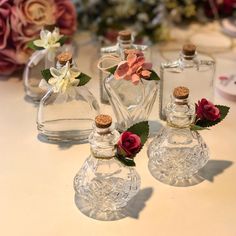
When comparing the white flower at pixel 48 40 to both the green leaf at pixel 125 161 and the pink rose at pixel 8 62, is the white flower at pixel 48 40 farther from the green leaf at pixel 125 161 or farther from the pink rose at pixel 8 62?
the green leaf at pixel 125 161

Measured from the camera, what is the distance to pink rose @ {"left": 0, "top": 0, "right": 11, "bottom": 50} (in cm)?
113

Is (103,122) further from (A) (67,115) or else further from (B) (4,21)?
(B) (4,21)

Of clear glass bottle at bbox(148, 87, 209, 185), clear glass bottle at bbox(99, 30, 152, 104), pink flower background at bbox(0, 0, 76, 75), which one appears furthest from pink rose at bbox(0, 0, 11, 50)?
clear glass bottle at bbox(148, 87, 209, 185)

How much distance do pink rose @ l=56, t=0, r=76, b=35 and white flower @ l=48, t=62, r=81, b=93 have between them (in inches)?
12.9

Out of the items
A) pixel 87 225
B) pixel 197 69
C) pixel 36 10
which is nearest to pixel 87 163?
pixel 87 225

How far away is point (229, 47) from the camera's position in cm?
131

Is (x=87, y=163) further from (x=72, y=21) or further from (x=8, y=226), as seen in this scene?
(x=72, y=21)

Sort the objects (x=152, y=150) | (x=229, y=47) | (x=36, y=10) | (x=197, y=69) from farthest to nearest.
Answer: (x=229, y=47) < (x=36, y=10) < (x=197, y=69) < (x=152, y=150)

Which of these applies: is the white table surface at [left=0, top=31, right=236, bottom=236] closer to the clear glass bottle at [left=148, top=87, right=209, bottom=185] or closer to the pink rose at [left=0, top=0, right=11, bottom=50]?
the clear glass bottle at [left=148, top=87, right=209, bottom=185]

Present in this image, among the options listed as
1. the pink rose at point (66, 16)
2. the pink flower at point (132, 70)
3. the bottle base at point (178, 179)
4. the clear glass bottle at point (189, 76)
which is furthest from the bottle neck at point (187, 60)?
the pink rose at point (66, 16)

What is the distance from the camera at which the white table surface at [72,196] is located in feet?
2.53

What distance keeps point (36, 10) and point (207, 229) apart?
0.62 metres

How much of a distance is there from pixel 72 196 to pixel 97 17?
0.69 m

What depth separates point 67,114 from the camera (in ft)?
A: 3.23
